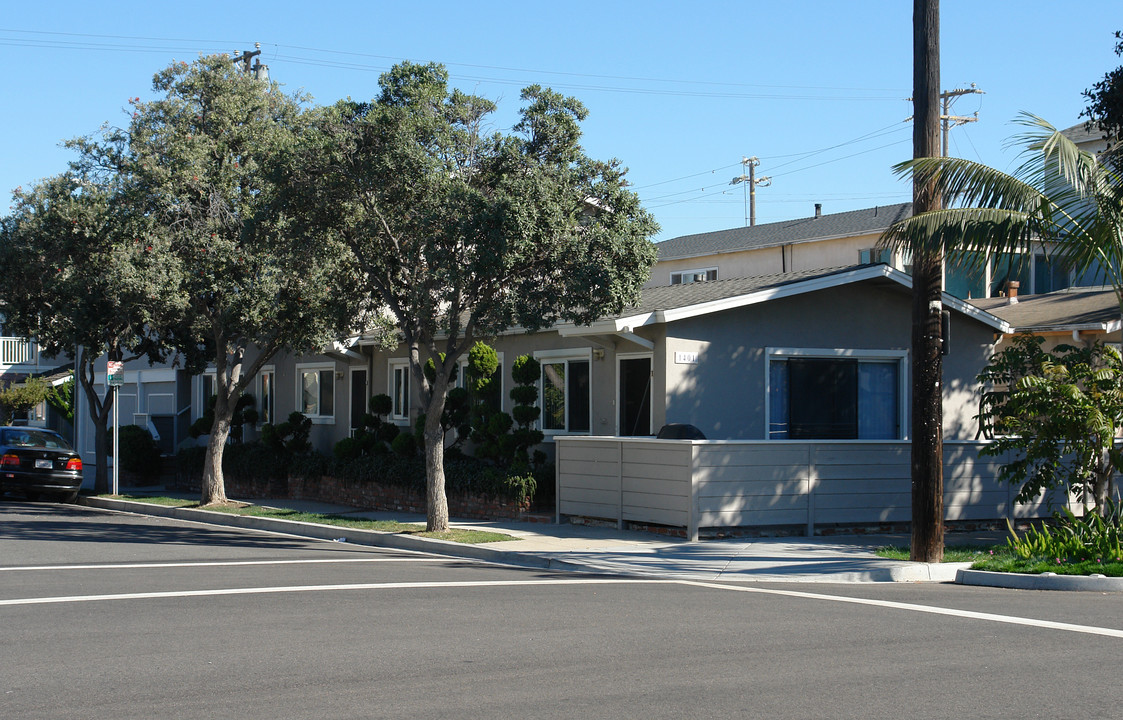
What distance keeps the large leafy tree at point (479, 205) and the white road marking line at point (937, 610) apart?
454 cm

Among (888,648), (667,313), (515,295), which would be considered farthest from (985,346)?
(888,648)

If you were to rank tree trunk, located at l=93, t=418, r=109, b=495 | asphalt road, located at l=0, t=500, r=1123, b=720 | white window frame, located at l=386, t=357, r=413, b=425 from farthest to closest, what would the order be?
tree trunk, located at l=93, t=418, r=109, b=495, white window frame, located at l=386, t=357, r=413, b=425, asphalt road, located at l=0, t=500, r=1123, b=720

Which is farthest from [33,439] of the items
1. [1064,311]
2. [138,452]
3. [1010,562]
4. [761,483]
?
[1064,311]

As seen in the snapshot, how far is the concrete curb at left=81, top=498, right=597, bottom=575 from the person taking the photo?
541 inches

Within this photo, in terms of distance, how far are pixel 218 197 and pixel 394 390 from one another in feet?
18.9

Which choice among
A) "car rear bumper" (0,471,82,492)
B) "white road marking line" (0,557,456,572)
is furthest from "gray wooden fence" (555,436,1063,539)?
"car rear bumper" (0,471,82,492)

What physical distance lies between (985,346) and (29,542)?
16.0 m

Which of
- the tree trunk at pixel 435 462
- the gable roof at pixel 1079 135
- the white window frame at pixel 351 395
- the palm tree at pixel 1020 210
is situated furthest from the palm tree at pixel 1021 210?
the gable roof at pixel 1079 135

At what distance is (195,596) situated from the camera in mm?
10398

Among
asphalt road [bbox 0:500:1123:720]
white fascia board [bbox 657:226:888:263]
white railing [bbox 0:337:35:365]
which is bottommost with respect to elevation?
asphalt road [bbox 0:500:1123:720]

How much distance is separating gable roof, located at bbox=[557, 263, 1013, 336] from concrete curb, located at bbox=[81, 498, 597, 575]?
416 cm

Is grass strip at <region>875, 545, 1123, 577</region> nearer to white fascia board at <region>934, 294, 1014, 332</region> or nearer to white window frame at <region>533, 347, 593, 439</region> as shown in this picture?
white fascia board at <region>934, 294, 1014, 332</region>

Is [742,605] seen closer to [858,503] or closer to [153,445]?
[858,503]

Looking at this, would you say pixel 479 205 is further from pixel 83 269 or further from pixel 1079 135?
pixel 1079 135
